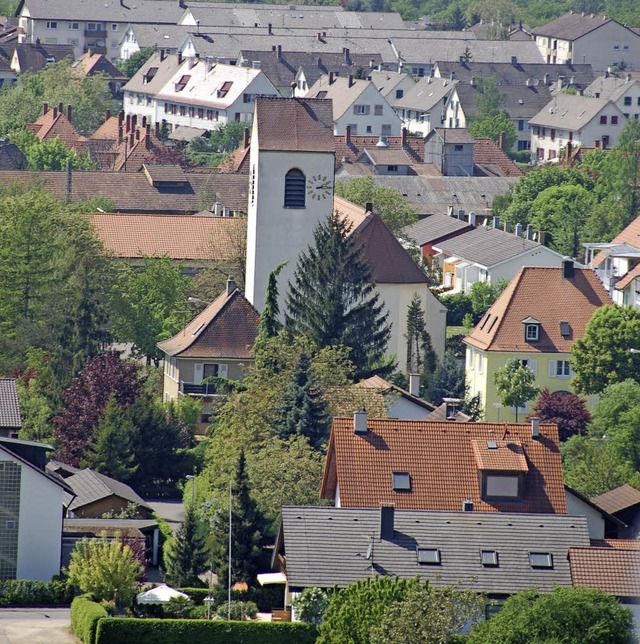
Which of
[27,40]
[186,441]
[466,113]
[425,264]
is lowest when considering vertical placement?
[186,441]

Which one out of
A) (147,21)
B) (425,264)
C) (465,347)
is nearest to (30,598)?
(465,347)

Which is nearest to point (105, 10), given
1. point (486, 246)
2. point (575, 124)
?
point (575, 124)

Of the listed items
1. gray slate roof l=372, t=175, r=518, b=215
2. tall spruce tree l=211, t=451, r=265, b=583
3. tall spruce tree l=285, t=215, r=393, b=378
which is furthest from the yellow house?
gray slate roof l=372, t=175, r=518, b=215

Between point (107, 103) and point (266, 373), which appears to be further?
point (107, 103)

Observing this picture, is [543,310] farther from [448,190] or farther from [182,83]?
[182,83]

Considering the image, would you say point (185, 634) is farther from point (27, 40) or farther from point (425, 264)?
point (27, 40)

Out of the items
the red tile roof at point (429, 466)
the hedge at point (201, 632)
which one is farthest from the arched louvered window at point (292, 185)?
the hedge at point (201, 632)

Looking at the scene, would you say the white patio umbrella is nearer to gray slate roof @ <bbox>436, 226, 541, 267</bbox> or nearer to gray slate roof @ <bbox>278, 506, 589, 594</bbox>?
gray slate roof @ <bbox>278, 506, 589, 594</bbox>

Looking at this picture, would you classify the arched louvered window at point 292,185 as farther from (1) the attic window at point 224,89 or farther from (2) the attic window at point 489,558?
(1) the attic window at point 224,89
